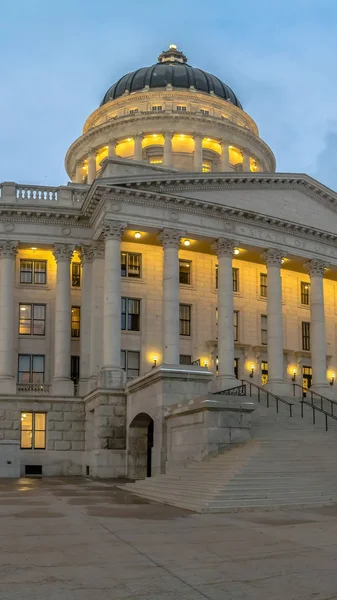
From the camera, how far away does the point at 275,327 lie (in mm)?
45781

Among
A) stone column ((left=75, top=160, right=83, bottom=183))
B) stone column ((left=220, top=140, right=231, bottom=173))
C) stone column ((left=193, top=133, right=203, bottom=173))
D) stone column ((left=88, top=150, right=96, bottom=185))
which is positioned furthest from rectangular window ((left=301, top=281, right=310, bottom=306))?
stone column ((left=75, top=160, right=83, bottom=183))

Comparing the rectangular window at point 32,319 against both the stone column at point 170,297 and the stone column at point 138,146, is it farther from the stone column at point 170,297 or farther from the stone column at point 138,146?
the stone column at point 138,146

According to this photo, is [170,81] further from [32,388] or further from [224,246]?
[32,388]

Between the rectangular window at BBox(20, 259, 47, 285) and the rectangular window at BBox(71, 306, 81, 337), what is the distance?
2735 mm

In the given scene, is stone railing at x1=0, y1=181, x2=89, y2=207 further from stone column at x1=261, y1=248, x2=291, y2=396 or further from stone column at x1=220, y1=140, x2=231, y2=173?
stone column at x1=220, y1=140, x2=231, y2=173

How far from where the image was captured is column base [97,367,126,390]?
4003 cm

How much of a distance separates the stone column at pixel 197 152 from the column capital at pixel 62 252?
66.2 ft

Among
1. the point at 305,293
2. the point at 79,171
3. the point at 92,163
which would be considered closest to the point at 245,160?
the point at 92,163

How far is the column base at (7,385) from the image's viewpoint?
143 feet

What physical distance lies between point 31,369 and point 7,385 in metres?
3.01

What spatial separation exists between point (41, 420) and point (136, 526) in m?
28.9

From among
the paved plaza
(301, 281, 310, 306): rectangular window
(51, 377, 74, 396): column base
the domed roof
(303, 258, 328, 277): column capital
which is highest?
the domed roof

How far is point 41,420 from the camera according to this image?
146 feet

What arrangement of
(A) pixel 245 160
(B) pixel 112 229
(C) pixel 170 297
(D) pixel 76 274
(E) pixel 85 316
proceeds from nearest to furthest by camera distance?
A: (B) pixel 112 229
(C) pixel 170 297
(E) pixel 85 316
(D) pixel 76 274
(A) pixel 245 160
